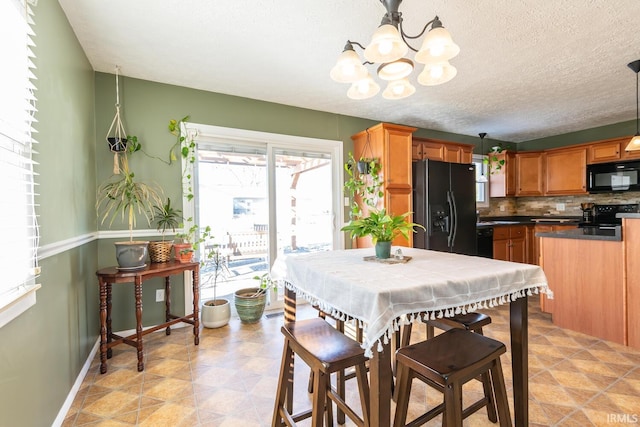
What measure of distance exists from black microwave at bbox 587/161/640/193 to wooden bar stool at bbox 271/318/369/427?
4988mm

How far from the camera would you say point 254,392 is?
1.86 meters

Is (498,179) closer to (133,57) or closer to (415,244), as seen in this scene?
(415,244)

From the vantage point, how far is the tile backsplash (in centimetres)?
448

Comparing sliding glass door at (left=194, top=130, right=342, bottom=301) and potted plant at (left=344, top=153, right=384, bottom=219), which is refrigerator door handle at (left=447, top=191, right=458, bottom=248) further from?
sliding glass door at (left=194, top=130, right=342, bottom=301)

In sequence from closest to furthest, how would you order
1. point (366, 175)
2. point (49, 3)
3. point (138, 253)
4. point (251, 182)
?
point (49, 3), point (138, 253), point (251, 182), point (366, 175)

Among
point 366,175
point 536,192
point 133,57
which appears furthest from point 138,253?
point 536,192

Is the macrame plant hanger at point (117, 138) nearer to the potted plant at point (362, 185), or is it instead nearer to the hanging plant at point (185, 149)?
the hanging plant at point (185, 149)

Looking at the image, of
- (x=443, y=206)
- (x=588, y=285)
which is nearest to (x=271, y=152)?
(x=443, y=206)

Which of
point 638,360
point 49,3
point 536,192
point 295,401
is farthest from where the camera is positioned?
point 536,192

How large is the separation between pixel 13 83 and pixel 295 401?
2.04m

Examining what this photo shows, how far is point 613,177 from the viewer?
4184 mm

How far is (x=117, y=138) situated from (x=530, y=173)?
5.94 m

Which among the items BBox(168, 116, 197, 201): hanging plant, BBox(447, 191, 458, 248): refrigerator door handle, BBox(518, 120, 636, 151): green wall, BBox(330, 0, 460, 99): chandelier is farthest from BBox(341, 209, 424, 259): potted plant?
BBox(518, 120, 636, 151): green wall

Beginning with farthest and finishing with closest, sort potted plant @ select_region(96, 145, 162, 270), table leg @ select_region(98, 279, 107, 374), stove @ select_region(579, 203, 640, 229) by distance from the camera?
stove @ select_region(579, 203, 640, 229), potted plant @ select_region(96, 145, 162, 270), table leg @ select_region(98, 279, 107, 374)
